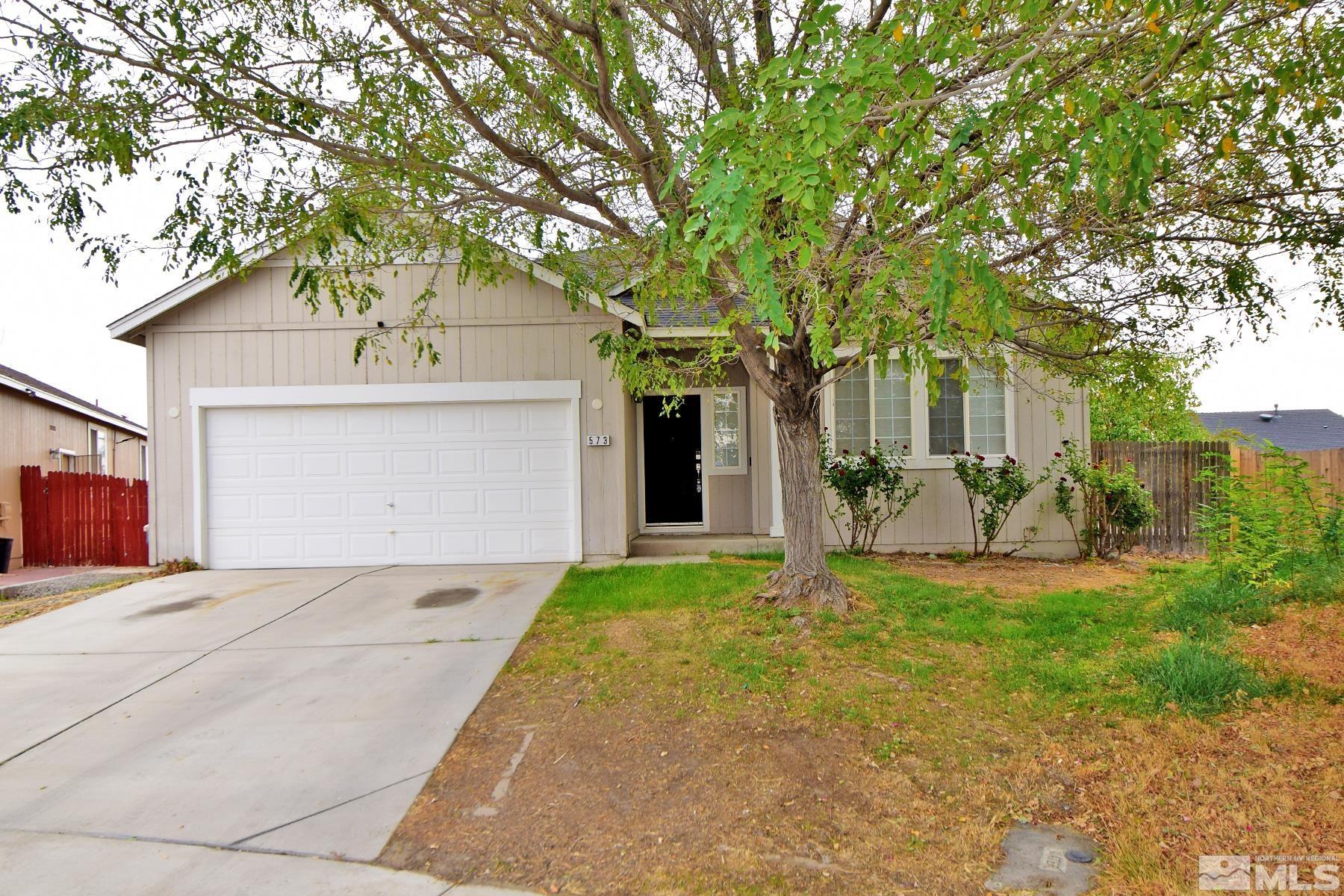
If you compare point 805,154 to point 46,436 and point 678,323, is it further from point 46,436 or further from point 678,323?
point 46,436

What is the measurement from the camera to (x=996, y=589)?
7676 mm

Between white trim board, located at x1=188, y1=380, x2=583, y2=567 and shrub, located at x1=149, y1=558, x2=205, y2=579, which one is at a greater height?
white trim board, located at x1=188, y1=380, x2=583, y2=567

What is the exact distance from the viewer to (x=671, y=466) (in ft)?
37.1

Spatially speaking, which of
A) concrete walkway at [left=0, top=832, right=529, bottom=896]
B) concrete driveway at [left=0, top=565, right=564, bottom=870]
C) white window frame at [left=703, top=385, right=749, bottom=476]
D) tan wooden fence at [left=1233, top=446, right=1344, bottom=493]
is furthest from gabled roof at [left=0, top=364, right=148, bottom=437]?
tan wooden fence at [left=1233, top=446, right=1344, bottom=493]

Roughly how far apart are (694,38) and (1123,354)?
452cm

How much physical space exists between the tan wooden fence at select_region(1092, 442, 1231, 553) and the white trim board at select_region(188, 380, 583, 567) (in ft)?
23.2

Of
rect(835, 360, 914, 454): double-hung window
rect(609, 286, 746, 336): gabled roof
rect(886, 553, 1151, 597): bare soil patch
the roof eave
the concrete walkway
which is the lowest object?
the concrete walkway

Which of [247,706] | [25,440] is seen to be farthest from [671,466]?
[25,440]

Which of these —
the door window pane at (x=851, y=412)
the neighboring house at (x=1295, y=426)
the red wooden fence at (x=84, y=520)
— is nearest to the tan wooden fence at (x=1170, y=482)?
the door window pane at (x=851, y=412)

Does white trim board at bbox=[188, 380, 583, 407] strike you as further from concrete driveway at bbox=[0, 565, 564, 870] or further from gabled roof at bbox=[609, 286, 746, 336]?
concrete driveway at bbox=[0, 565, 564, 870]

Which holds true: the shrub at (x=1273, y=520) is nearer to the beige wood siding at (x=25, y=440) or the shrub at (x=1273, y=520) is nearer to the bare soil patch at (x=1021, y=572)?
the bare soil patch at (x=1021, y=572)

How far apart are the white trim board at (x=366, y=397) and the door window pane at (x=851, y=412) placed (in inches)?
136

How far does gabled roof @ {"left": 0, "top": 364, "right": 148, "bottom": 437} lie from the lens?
13.7 meters

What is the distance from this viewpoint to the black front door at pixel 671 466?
1120cm
